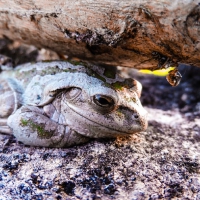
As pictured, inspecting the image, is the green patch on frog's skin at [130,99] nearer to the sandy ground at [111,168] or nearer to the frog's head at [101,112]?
the frog's head at [101,112]

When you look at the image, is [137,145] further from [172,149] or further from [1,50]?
[1,50]

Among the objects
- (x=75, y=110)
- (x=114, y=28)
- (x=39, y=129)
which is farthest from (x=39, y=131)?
(x=114, y=28)

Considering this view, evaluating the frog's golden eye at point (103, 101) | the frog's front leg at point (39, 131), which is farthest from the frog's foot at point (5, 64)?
the frog's golden eye at point (103, 101)

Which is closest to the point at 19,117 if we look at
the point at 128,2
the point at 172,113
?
the point at 128,2

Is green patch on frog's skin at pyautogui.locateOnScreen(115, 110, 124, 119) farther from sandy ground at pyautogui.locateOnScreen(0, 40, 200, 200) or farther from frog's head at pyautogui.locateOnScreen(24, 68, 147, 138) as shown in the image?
sandy ground at pyautogui.locateOnScreen(0, 40, 200, 200)

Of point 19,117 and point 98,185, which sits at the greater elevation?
point 19,117
